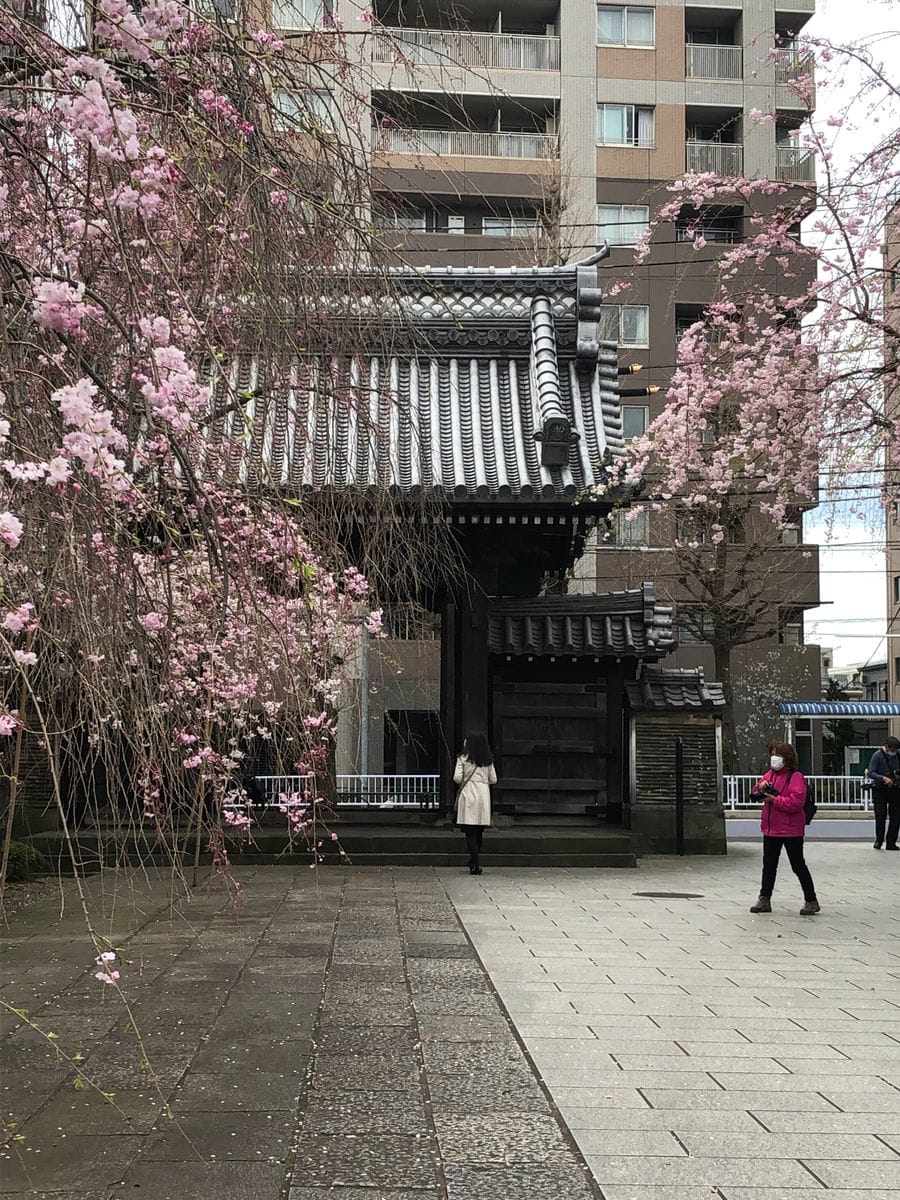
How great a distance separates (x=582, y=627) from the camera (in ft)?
49.7

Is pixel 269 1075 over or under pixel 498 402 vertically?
under

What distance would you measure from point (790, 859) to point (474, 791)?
3808 millimetres

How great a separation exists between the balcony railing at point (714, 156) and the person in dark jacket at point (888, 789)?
2081cm

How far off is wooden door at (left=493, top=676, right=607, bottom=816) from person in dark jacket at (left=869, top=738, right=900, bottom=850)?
5.64 m

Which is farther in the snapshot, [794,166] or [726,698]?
[794,166]

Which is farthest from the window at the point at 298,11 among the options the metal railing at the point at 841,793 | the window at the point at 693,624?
the metal railing at the point at 841,793

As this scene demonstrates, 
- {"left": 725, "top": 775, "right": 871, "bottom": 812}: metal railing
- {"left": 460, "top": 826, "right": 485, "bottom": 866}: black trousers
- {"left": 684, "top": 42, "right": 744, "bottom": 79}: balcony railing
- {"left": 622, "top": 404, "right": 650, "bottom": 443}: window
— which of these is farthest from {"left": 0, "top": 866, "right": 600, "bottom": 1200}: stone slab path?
{"left": 684, "top": 42, "right": 744, "bottom": 79}: balcony railing

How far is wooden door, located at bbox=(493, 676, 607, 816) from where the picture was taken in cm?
1521

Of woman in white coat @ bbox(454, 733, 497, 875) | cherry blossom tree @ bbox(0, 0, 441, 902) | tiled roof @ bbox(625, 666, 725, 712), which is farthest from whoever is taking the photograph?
tiled roof @ bbox(625, 666, 725, 712)

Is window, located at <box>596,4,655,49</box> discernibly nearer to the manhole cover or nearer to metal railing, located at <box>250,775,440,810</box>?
metal railing, located at <box>250,775,440,810</box>

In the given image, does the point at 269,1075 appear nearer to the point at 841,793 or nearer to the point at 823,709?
the point at 841,793

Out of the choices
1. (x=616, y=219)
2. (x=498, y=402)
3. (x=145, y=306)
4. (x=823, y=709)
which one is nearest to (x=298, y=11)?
(x=145, y=306)

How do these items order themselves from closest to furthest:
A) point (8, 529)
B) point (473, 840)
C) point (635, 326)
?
1. point (8, 529)
2. point (473, 840)
3. point (635, 326)

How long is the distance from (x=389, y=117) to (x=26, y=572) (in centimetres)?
251
